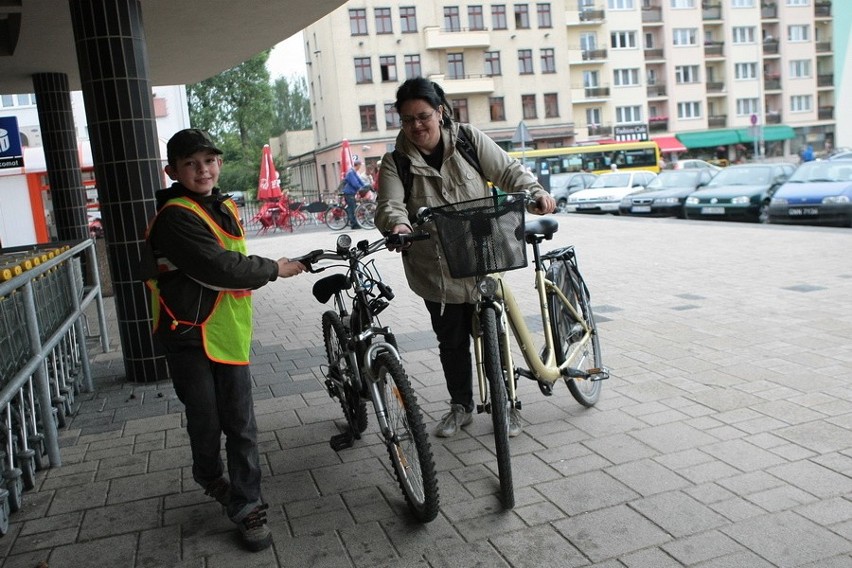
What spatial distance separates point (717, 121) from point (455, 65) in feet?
85.9

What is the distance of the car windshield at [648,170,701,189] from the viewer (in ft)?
74.1

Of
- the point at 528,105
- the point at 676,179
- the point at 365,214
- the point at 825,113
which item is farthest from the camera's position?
the point at 825,113

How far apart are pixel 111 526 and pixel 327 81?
57.2 m

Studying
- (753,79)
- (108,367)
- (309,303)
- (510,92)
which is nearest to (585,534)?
(108,367)

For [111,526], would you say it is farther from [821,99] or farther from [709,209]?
[821,99]

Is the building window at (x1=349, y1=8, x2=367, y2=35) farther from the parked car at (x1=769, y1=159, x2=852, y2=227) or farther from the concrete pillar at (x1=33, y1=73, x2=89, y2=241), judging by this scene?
the concrete pillar at (x1=33, y1=73, x2=89, y2=241)

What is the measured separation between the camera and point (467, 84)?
186 ft

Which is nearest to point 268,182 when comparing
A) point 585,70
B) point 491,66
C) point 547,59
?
point 491,66

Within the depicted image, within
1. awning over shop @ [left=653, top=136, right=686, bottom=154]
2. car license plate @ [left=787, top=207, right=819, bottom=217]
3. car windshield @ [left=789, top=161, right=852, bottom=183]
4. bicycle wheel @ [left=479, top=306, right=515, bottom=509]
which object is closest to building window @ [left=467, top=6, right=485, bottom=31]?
awning over shop @ [left=653, top=136, right=686, bottom=154]

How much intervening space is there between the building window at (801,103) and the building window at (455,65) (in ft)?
113

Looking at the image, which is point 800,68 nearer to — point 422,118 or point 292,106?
point 292,106

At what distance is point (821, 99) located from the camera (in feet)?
250

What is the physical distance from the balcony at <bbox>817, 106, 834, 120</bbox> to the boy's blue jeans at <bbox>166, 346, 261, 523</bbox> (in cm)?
8153

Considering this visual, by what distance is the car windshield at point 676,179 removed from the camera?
2259 cm
